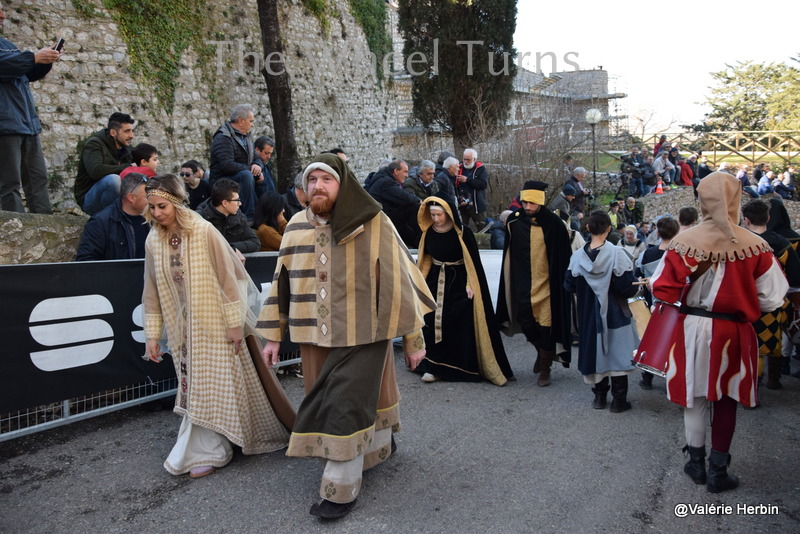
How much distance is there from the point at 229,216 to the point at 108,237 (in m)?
1.02

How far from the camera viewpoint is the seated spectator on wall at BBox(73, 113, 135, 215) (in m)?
6.12

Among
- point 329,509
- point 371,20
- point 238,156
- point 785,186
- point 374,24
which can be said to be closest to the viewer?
point 329,509

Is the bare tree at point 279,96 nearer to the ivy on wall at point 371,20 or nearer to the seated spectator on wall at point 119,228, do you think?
the ivy on wall at point 371,20

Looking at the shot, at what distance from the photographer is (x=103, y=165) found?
629cm

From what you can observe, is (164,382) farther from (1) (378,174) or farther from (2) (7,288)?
(1) (378,174)

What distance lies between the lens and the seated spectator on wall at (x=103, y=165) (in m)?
6.12


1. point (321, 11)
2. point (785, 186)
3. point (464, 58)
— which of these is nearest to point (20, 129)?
point (321, 11)

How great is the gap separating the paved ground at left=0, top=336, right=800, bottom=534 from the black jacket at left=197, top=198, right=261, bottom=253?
5.15 ft

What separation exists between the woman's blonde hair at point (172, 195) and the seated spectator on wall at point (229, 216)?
4.65 feet

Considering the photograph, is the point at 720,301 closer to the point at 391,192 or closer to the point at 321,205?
the point at 321,205

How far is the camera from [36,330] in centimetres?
462

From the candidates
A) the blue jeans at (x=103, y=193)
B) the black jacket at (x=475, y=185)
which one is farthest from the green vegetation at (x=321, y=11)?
the blue jeans at (x=103, y=193)

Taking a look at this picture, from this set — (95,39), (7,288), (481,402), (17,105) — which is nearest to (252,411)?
(7,288)

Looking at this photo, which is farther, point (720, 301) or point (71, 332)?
point (71, 332)
